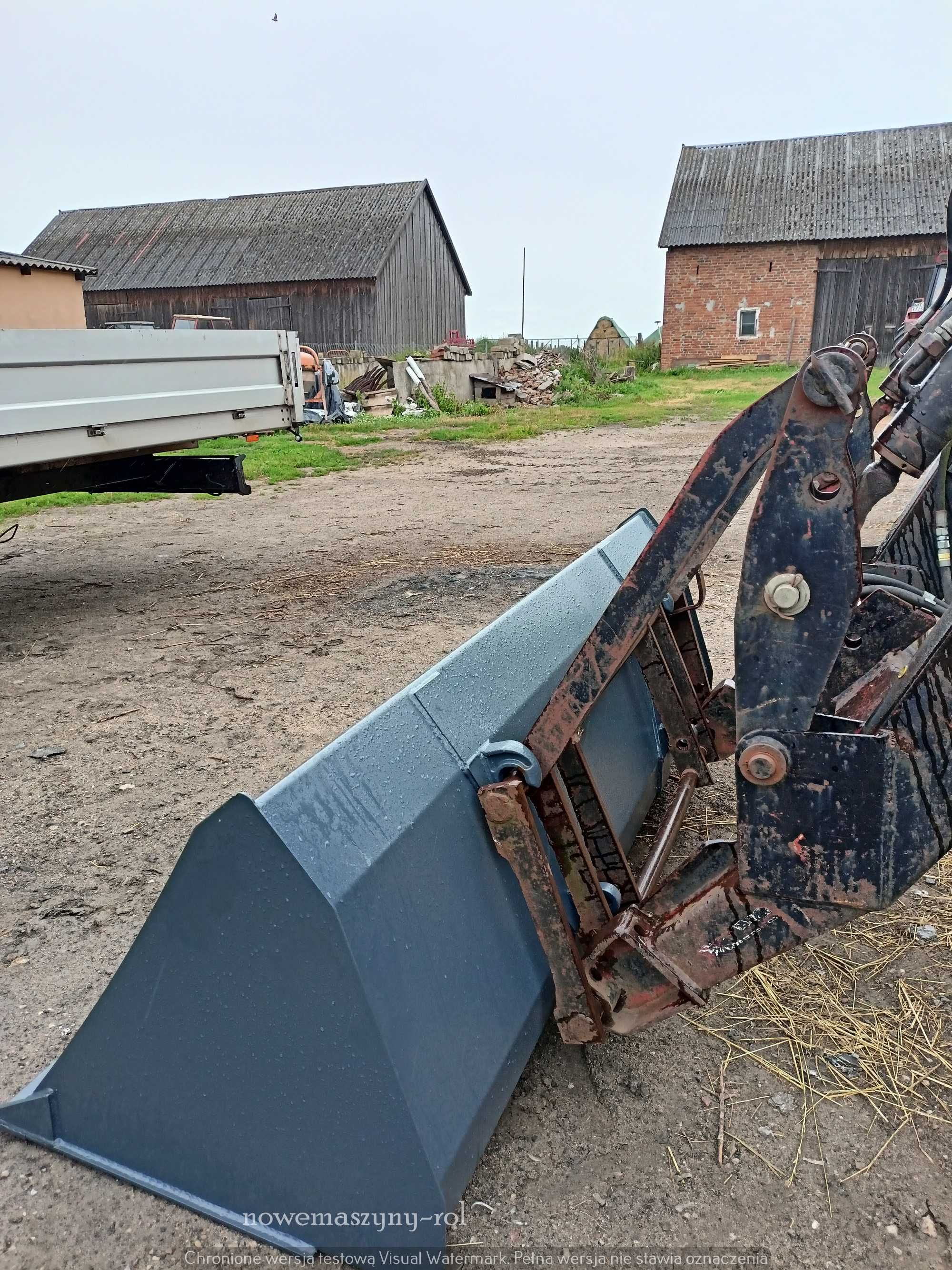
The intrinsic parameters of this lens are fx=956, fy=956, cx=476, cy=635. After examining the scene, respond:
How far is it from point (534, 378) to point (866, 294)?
10727mm

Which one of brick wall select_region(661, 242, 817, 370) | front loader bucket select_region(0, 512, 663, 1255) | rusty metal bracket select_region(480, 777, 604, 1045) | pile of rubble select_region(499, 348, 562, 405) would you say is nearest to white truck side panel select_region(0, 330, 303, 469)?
front loader bucket select_region(0, 512, 663, 1255)

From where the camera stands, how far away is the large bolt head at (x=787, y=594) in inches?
57.1

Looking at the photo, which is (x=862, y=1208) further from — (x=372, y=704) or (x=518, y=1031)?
(x=372, y=704)

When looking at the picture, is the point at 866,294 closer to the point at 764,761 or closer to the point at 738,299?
the point at 738,299

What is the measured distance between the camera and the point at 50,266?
2178 centimetres

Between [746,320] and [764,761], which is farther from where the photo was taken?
[746,320]

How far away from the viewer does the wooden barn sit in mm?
29109

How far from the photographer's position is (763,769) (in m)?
1.49

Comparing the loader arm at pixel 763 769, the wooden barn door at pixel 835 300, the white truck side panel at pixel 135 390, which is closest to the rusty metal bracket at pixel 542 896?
the loader arm at pixel 763 769

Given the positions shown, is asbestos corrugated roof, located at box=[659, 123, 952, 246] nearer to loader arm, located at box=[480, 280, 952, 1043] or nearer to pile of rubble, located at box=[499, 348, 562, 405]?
pile of rubble, located at box=[499, 348, 562, 405]

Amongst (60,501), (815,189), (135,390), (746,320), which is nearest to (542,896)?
(135,390)

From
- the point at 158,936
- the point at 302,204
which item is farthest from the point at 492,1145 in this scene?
the point at 302,204

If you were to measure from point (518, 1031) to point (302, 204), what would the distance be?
34053mm

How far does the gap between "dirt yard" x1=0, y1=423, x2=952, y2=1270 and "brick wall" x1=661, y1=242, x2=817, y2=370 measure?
2028 centimetres
